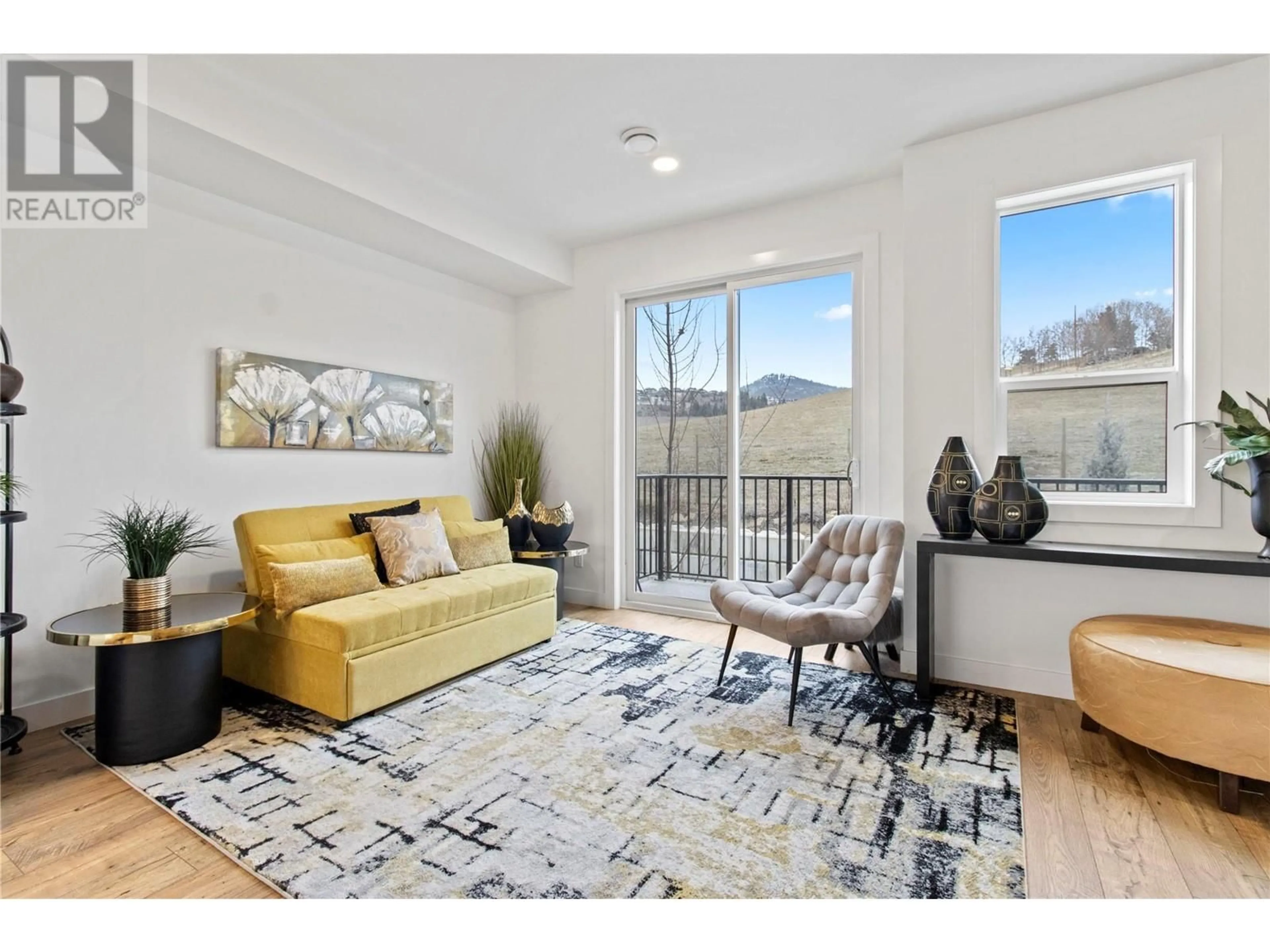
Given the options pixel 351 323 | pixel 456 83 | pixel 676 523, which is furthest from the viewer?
pixel 676 523

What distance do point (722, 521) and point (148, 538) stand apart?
3195mm

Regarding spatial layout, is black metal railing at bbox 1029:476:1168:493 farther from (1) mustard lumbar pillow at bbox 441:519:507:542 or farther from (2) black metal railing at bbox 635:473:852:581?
(1) mustard lumbar pillow at bbox 441:519:507:542

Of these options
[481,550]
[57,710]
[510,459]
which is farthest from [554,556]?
[57,710]

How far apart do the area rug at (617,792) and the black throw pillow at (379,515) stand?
706 millimetres

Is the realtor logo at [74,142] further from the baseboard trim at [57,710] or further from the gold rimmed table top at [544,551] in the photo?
the gold rimmed table top at [544,551]

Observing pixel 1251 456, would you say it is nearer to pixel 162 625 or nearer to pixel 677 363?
pixel 677 363

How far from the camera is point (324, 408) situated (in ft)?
11.6

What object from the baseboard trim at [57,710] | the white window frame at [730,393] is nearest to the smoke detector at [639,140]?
the white window frame at [730,393]

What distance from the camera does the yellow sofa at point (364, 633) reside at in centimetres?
249

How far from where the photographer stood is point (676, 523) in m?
4.53

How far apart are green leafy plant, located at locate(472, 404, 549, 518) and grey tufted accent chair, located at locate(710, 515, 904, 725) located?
2162 mm
